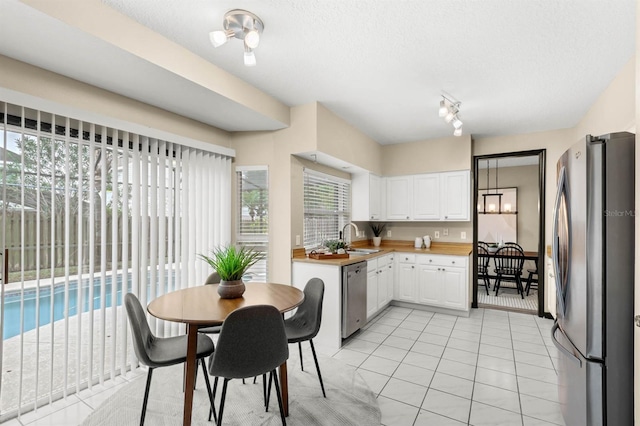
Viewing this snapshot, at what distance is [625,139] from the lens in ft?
5.08

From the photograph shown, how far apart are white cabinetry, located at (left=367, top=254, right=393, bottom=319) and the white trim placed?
244 centimetres

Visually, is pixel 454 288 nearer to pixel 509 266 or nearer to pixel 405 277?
pixel 405 277

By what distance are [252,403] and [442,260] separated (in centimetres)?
317

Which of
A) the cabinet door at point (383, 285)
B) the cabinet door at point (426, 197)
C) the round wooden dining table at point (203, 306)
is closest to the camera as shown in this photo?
the round wooden dining table at point (203, 306)

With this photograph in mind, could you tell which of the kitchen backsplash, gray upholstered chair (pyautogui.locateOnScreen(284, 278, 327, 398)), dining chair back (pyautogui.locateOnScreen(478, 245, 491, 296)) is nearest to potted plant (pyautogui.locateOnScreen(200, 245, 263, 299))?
gray upholstered chair (pyautogui.locateOnScreen(284, 278, 327, 398))

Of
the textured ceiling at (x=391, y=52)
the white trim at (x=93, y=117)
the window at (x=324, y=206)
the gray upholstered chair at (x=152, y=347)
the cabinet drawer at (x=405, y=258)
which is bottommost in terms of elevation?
the gray upholstered chair at (x=152, y=347)

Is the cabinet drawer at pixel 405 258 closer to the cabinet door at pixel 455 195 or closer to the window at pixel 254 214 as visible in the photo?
the cabinet door at pixel 455 195

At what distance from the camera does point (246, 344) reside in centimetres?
171

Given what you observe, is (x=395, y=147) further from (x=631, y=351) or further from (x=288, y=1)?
(x=631, y=351)

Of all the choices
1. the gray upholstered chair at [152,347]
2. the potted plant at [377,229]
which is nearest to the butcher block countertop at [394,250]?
the potted plant at [377,229]

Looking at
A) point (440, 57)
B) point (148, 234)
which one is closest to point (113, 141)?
point (148, 234)

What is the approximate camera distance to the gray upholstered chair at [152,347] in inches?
72.6

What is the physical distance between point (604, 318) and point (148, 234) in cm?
326

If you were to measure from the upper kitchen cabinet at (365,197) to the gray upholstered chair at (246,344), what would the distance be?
325cm
